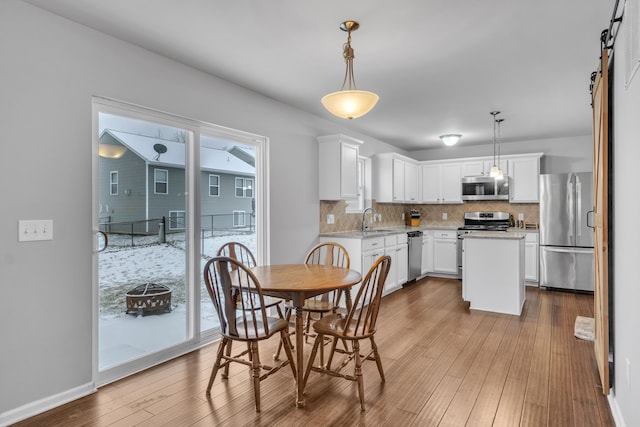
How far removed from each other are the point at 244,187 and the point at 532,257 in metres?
4.73

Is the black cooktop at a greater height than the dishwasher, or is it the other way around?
the black cooktop

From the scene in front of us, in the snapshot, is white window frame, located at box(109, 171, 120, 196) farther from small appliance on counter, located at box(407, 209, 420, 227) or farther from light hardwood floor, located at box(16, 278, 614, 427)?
small appliance on counter, located at box(407, 209, 420, 227)

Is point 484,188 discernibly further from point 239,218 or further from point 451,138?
point 239,218

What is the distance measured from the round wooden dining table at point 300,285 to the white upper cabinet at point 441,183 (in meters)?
4.75

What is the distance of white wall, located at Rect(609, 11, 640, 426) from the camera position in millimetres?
1673

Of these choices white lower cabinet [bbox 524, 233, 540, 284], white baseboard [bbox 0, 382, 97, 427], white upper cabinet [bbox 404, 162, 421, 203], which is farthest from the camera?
white upper cabinet [bbox 404, 162, 421, 203]

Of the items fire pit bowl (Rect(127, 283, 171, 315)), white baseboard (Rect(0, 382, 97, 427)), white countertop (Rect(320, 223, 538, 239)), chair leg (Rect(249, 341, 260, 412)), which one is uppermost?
white countertop (Rect(320, 223, 538, 239))

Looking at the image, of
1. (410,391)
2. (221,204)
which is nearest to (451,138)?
(221,204)

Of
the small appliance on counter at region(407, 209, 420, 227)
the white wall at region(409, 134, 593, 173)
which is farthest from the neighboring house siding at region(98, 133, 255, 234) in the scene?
the white wall at region(409, 134, 593, 173)

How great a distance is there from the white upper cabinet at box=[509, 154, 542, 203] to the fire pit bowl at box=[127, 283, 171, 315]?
5.71 meters

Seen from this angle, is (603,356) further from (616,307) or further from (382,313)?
(382,313)

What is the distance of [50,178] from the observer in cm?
236

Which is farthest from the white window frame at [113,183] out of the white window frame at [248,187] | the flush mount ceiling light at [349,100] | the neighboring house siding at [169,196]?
the flush mount ceiling light at [349,100]

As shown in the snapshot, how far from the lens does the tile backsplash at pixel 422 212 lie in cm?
521
